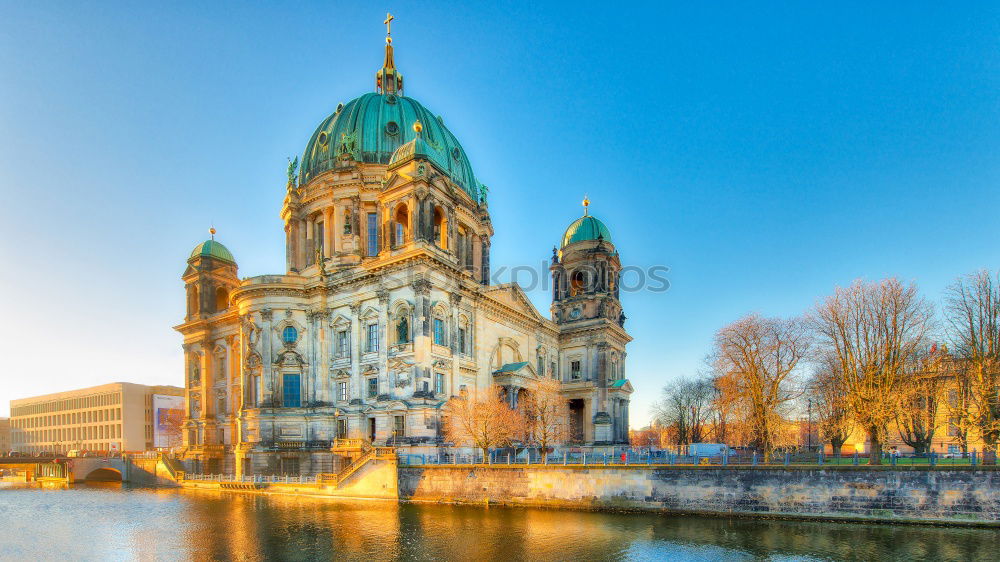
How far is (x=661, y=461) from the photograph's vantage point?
3884 cm

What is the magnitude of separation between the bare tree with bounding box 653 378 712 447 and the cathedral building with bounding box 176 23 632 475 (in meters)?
20.7

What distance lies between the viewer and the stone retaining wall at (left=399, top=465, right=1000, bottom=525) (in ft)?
98.3

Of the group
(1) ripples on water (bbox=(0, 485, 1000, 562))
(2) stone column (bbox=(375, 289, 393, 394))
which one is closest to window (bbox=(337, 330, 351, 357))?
(2) stone column (bbox=(375, 289, 393, 394))

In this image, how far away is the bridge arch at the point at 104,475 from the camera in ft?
233

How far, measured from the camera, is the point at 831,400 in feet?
141

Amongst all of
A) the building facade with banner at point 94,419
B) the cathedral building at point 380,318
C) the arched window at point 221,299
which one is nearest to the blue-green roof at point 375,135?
the cathedral building at point 380,318

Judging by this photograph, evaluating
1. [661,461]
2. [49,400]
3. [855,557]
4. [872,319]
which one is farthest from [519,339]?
[49,400]

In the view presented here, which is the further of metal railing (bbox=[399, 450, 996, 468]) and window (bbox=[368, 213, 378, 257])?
window (bbox=[368, 213, 378, 257])

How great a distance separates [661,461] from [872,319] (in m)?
16.2

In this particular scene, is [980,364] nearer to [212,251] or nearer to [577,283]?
[577,283]

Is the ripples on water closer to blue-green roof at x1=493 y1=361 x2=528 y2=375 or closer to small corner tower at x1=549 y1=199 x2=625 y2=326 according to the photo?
blue-green roof at x1=493 y1=361 x2=528 y2=375

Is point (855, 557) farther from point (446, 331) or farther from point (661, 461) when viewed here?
point (446, 331)

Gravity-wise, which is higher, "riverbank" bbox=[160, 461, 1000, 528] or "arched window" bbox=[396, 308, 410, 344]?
"arched window" bbox=[396, 308, 410, 344]

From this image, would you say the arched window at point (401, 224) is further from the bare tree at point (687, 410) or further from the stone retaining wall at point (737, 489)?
the bare tree at point (687, 410)
